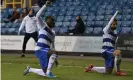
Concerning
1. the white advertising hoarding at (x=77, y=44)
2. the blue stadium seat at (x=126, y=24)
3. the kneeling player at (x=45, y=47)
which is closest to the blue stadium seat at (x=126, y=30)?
the blue stadium seat at (x=126, y=24)

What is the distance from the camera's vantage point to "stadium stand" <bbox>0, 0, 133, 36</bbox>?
2334cm

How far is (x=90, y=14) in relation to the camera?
25.3 meters

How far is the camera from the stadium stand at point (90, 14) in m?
23.3

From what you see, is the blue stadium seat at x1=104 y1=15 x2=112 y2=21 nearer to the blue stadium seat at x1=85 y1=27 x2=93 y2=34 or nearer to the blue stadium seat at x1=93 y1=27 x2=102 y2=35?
the blue stadium seat at x1=93 y1=27 x2=102 y2=35

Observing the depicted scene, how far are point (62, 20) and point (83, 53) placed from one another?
15.6ft

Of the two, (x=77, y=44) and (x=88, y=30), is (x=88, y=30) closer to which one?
(x=88, y=30)

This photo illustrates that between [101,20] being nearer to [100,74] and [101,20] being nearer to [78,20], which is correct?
[78,20]

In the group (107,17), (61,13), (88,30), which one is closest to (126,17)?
(107,17)

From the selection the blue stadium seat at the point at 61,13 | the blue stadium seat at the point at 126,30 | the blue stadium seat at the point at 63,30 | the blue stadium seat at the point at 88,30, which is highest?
the blue stadium seat at the point at 61,13

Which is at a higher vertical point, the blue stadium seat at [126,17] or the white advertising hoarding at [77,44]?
the blue stadium seat at [126,17]

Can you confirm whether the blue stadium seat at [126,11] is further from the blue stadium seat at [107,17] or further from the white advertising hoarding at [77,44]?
the white advertising hoarding at [77,44]

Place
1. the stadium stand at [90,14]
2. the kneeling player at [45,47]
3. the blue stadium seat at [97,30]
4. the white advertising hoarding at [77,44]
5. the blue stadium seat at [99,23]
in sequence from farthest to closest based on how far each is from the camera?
the blue stadium seat at [99,23] → the stadium stand at [90,14] → the blue stadium seat at [97,30] → the white advertising hoarding at [77,44] → the kneeling player at [45,47]

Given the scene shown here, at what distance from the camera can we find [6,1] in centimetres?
3319

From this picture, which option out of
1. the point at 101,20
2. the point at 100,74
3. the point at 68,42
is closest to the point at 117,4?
the point at 101,20
